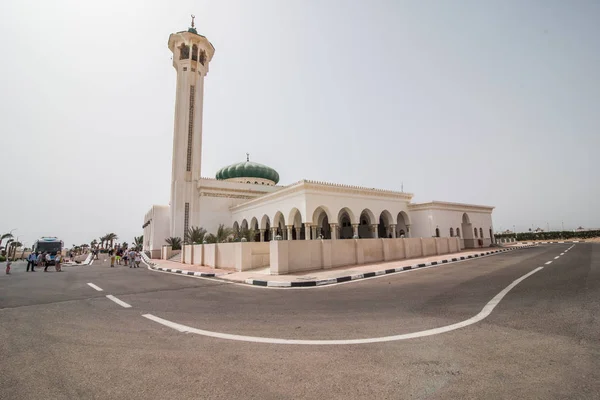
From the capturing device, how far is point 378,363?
272 cm

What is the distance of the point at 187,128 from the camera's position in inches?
1150

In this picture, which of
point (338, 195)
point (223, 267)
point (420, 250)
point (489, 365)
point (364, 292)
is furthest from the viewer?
point (338, 195)

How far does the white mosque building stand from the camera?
2589 centimetres

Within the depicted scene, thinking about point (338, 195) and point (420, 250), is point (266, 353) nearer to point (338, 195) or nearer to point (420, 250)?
point (420, 250)

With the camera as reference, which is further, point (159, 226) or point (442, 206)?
point (159, 226)

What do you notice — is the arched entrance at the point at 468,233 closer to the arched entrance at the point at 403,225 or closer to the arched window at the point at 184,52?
the arched entrance at the point at 403,225

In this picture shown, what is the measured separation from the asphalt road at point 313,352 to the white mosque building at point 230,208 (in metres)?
18.4

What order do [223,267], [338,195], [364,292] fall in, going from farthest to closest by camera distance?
1. [338,195]
2. [223,267]
3. [364,292]

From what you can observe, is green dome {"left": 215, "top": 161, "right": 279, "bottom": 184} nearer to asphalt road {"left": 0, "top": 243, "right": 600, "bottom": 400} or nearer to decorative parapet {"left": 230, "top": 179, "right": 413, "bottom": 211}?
decorative parapet {"left": 230, "top": 179, "right": 413, "bottom": 211}

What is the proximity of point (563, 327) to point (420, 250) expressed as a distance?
15294mm

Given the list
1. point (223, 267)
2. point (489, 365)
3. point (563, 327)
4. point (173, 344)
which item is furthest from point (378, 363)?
point (223, 267)

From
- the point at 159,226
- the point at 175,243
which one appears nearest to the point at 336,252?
the point at 175,243

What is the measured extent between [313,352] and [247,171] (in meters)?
33.3

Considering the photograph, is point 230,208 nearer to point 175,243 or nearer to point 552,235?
point 175,243
